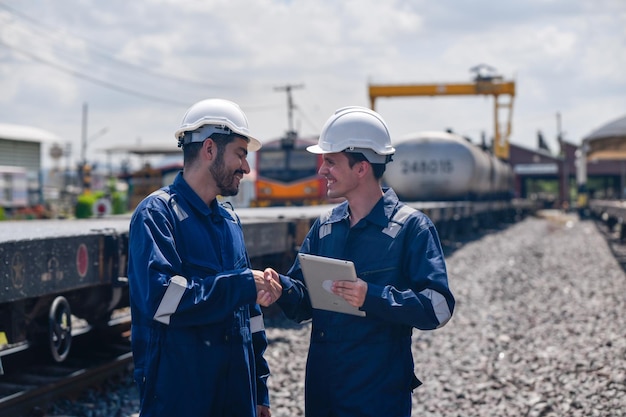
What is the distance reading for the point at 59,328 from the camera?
5379 millimetres

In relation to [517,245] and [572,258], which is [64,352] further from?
[517,245]

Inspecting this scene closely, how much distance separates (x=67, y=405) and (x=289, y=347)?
8.02 feet

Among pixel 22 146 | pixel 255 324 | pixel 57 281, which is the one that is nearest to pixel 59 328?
pixel 57 281

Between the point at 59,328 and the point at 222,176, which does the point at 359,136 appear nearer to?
the point at 222,176

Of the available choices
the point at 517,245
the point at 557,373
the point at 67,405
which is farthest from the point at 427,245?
the point at 517,245

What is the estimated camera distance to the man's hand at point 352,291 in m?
2.62

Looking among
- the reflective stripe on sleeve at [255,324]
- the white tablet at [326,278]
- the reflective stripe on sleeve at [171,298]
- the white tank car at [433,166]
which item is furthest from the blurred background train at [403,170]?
the reflective stripe on sleeve at [171,298]

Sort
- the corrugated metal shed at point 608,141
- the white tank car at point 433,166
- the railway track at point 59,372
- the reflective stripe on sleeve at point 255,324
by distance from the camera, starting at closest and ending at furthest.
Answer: the reflective stripe on sleeve at point 255,324
the railway track at point 59,372
the corrugated metal shed at point 608,141
the white tank car at point 433,166

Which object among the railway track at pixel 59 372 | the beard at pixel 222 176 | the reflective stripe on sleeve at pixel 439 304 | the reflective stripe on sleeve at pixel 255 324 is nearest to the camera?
the reflective stripe on sleeve at pixel 439 304

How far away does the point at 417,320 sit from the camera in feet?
8.72

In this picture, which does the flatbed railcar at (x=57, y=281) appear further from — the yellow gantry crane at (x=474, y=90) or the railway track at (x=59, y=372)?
the yellow gantry crane at (x=474, y=90)

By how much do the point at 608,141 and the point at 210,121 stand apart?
22.3m

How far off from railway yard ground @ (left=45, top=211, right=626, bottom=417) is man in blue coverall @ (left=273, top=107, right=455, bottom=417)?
249cm

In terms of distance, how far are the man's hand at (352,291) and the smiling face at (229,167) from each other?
2.03 ft
